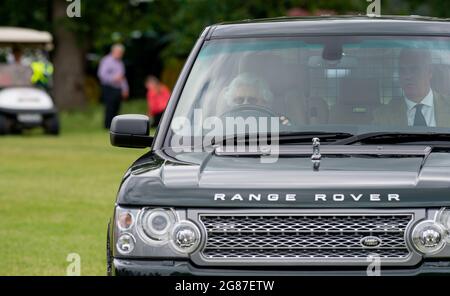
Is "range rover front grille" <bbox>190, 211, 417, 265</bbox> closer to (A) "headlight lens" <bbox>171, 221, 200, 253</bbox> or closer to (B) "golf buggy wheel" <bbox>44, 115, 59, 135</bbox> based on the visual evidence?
(A) "headlight lens" <bbox>171, 221, 200, 253</bbox>

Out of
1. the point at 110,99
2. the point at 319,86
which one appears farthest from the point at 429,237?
the point at 110,99

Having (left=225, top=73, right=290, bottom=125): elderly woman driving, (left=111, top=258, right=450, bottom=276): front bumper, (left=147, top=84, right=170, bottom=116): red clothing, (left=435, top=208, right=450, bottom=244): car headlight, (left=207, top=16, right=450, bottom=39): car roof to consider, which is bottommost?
(left=147, top=84, right=170, bottom=116): red clothing

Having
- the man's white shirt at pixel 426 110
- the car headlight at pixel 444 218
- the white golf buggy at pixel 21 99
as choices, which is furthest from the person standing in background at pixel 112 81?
the car headlight at pixel 444 218

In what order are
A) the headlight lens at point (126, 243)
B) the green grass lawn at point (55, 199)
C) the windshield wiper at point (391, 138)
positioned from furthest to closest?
1. the green grass lawn at point (55, 199)
2. the windshield wiper at point (391, 138)
3. the headlight lens at point (126, 243)

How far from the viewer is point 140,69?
55281 mm

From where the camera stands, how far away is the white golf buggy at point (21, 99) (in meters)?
28.7

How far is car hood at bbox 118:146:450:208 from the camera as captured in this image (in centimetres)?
558

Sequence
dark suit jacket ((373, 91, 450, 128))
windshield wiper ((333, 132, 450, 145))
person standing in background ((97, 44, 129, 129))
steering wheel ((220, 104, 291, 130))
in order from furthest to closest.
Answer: person standing in background ((97, 44, 129, 129)) → steering wheel ((220, 104, 291, 130)) → dark suit jacket ((373, 91, 450, 128)) → windshield wiper ((333, 132, 450, 145))

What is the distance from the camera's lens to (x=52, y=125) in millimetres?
29703

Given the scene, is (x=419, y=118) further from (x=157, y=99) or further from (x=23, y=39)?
(x=157, y=99)

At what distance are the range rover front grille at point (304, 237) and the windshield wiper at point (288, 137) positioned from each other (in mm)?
925

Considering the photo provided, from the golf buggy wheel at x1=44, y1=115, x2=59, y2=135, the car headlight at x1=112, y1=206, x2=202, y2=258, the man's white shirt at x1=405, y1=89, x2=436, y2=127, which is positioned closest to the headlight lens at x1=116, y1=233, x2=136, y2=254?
the car headlight at x1=112, y1=206, x2=202, y2=258

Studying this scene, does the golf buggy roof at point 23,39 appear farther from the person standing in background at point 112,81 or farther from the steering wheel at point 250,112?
the steering wheel at point 250,112

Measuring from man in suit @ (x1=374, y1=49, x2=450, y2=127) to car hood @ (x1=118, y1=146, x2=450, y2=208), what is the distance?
59cm
